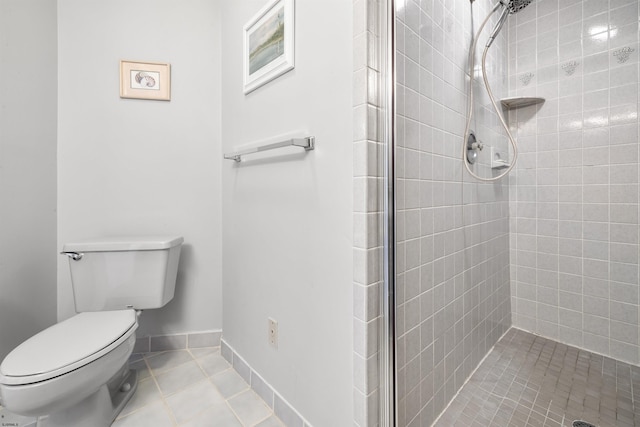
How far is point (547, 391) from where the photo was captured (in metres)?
1.16

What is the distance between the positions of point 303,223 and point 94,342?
87 centimetres

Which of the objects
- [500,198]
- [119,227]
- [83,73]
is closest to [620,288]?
[500,198]

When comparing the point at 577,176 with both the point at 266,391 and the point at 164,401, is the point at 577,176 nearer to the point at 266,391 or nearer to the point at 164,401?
the point at 266,391

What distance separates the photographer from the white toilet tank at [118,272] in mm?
1342

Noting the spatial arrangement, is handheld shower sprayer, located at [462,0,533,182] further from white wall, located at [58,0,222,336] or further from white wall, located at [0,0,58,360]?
white wall, located at [0,0,58,360]

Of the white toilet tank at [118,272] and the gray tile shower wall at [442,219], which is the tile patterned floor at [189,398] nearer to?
the white toilet tank at [118,272]

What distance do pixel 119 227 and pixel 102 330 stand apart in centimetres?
65

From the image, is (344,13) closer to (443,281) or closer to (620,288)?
(443,281)

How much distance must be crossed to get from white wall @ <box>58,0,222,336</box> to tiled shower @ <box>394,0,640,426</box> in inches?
45.6

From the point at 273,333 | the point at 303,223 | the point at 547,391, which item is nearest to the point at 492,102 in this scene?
the point at 303,223

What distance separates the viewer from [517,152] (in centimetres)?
126

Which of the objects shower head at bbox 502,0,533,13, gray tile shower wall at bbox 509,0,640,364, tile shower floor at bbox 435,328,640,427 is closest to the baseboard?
tile shower floor at bbox 435,328,640,427

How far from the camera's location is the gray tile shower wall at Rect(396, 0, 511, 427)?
3.17 ft

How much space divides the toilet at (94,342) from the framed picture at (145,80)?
2.60 ft
